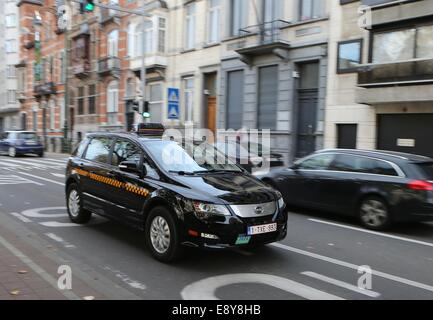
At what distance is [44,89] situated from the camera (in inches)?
1727

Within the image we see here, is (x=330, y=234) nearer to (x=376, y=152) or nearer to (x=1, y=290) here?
(x=376, y=152)

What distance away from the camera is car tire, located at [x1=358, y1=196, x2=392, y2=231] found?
27.0 feet

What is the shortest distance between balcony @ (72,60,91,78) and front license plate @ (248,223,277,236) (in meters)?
32.8

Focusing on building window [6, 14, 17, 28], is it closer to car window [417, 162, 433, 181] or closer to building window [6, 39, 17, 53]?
building window [6, 39, 17, 53]

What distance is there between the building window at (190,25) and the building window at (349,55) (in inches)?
403

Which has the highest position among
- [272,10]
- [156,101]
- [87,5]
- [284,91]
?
[272,10]

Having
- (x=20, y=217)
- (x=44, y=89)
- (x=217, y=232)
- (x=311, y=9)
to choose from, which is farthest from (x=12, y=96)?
(x=217, y=232)

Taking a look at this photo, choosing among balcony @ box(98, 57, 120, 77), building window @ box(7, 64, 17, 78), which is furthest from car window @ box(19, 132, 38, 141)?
building window @ box(7, 64, 17, 78)

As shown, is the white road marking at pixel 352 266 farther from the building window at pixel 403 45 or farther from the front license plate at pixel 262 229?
the building window at pixel 403 45

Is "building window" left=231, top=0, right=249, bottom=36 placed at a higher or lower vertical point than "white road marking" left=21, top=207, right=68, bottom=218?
higher

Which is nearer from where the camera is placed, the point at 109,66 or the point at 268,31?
the point at 268,31

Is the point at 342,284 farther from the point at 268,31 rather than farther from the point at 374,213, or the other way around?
the point at 268,31

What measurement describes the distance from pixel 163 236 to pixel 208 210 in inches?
31.4

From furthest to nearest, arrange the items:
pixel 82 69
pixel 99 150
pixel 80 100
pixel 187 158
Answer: pixel 80 100
pixel 82 69
pixel 99 150
pixel 187 158
